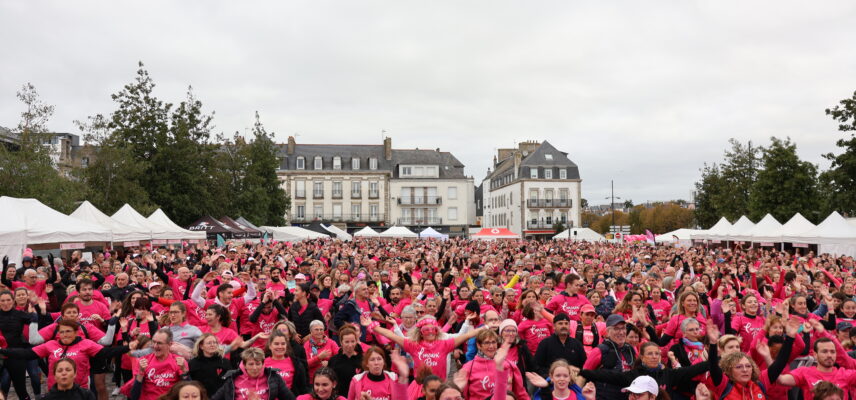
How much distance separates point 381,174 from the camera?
6794cm

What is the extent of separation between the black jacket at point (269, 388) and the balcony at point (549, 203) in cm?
6328

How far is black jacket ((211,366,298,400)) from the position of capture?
16.1 ft

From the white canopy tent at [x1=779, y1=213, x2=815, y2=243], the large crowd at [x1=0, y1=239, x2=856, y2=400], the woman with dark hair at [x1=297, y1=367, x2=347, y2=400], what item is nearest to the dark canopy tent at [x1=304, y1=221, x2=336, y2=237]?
the white canopy tent at [x1=779, y1=213, x2=815, y2=243]

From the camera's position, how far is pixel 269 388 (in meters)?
4.98

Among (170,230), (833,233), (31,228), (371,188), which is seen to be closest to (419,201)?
(371,188)

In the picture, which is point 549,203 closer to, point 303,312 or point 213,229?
point 213,229

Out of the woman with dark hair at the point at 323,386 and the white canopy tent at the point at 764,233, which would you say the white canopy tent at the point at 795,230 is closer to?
the white canopy tent at the point at 764,233

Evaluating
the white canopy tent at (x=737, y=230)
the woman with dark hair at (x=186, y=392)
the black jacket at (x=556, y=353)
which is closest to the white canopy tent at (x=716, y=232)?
the white canopy tent at (x=737, y=230)

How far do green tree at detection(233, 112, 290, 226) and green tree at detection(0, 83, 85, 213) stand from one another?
16824mm

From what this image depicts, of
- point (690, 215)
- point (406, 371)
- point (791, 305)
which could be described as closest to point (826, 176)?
point (791, 305)

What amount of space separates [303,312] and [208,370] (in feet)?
7.69

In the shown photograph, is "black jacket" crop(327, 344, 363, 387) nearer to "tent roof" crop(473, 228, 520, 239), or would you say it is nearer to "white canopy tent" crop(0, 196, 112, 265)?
"white canopy tent" crop(0, 196, 112, 265)

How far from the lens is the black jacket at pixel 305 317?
25.1 feet

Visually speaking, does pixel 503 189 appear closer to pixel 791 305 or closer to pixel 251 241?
pixel 251 241
